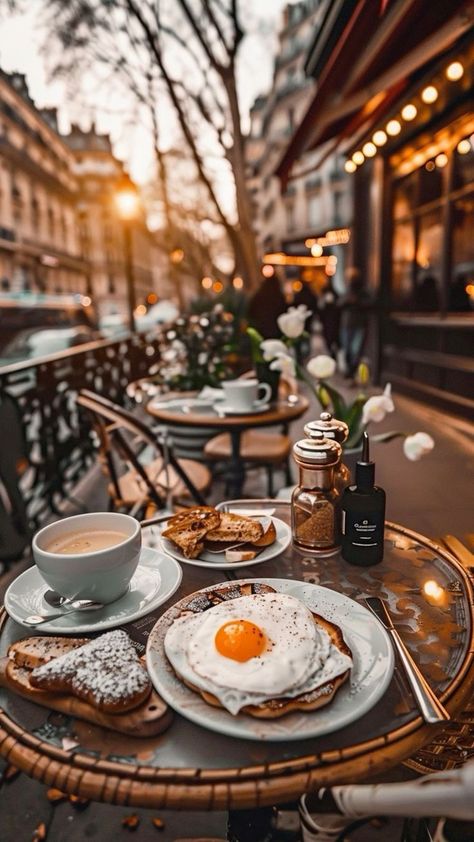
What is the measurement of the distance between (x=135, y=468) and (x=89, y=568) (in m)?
1.89

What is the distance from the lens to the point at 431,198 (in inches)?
268

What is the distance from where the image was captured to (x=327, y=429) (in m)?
1.52

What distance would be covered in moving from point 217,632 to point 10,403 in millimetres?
3524

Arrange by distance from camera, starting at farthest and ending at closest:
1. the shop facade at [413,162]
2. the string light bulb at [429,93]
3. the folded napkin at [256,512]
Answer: the string light bulb at [429,93], the shop facade at [413,162], the folded napkin at [256,512]

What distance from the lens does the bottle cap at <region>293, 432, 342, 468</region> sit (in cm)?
144

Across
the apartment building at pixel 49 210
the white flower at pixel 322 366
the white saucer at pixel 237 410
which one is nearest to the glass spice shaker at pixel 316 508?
the white flower at pixel 322 366

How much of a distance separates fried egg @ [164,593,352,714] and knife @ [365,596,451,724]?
0.43 feet

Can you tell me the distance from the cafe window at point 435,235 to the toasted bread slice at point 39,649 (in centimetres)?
595

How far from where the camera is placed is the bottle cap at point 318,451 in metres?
1.44

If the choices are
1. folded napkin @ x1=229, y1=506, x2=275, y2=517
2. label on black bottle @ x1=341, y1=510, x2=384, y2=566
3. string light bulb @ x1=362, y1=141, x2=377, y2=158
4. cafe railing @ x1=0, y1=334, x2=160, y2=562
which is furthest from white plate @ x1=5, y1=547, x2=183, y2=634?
string light bulb @ x1=362, y1=141, x2=377, y2=158

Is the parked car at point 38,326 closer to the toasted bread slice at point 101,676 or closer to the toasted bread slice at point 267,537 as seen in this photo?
the toasted bread slice at point 267,537

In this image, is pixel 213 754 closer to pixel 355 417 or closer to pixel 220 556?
pixel 220 556

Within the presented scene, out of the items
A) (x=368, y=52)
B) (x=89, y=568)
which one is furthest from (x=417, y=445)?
(x=368, y=52)

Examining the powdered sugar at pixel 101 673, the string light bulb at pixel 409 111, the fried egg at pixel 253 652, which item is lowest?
the powdered sugar at pixel 101 673
